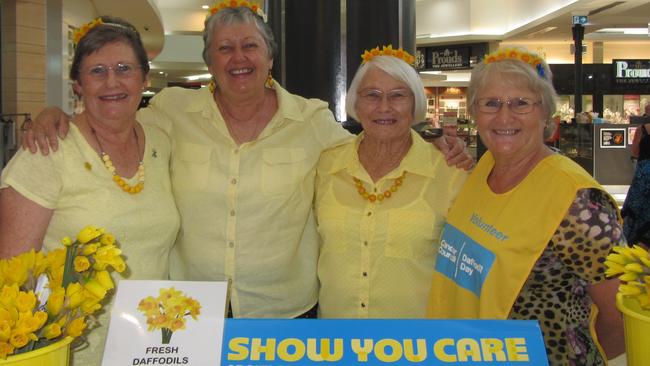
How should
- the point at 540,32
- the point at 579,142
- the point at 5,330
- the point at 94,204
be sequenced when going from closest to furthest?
the point at 5,330, the point at 94,204, the point at 579,142, the point at 540,32

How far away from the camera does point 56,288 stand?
1.11m

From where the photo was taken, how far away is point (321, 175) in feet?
7.97

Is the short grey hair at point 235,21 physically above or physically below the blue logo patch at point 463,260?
above

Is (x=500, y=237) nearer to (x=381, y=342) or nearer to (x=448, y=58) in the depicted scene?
(x=381, y=342)

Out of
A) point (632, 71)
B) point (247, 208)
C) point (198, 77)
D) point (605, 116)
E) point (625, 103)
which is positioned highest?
point (198, 77)

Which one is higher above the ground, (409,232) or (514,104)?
(514,104)

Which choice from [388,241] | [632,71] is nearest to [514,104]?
[388,241]

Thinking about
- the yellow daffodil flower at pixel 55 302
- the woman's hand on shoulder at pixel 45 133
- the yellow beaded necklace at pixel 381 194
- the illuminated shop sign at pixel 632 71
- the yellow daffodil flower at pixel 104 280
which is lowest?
the yellow daffodil flower at pixel 55 302

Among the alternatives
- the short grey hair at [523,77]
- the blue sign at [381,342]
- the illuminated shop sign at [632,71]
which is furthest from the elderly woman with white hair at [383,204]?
the illuminated shop sign at [632,71]

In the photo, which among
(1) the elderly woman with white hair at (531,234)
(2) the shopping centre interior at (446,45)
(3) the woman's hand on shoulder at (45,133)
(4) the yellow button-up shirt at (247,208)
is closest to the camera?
Answer: (1) the elderly woman with white hair at (531,234)

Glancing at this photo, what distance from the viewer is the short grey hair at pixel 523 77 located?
188 centimetres

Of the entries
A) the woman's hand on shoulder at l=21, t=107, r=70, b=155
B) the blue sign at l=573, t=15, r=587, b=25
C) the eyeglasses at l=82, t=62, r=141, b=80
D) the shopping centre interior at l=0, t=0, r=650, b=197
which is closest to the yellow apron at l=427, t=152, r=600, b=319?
the eyeglasses at l=82, t=62, r=141, b=80

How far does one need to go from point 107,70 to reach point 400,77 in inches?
41.4

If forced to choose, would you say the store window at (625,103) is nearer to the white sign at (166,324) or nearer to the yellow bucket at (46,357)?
the white sign at (166,324)
